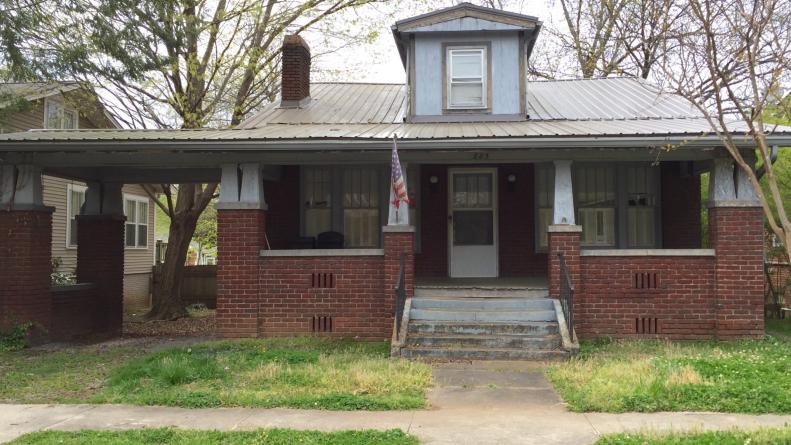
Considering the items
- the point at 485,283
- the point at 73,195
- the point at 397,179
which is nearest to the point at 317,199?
the point at 397,179

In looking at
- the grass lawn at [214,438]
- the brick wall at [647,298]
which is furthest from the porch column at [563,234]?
the grass lawn at [214,438]

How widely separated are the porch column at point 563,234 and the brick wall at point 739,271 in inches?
87.5

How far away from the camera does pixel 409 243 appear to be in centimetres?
1045

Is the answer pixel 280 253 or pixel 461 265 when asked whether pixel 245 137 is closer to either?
pixel 280 253

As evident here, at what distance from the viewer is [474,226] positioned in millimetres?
12773

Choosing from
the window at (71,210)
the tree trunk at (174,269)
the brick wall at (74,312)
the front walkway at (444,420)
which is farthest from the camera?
the window at (71,210)

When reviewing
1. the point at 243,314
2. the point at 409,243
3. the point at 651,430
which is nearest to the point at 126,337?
the point at 243,314

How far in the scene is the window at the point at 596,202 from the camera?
12.7 meters

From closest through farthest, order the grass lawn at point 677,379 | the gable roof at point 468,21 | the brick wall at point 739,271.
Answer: the grass lawn at point 677,379 < the brick wall at point 739,271 < the gable roof at point 468,21

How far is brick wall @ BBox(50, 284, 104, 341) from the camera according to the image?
1155 centimetres

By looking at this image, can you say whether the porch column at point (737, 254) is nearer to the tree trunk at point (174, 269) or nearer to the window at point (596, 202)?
the window at point (596, 202)

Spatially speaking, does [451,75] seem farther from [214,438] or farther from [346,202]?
[214,438]

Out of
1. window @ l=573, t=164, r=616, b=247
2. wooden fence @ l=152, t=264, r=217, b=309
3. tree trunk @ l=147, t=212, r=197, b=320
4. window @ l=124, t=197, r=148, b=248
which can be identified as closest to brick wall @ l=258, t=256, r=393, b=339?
window @ l=573, t=164, r=616, b=247

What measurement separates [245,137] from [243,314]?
2.88 m
